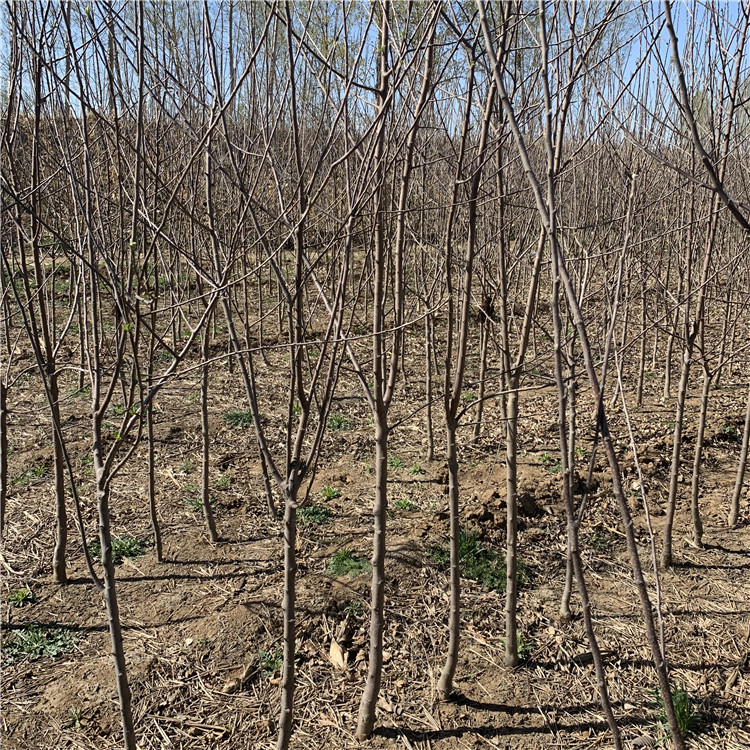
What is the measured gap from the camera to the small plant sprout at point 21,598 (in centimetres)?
283

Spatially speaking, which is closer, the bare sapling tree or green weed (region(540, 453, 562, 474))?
the bare sapling tree

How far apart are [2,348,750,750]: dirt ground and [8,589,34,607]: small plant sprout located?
0.09ft

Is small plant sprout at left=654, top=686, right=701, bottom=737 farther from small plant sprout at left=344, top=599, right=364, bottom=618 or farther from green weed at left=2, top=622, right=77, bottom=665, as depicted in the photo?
green weed at left=2, top=622, right=77, bottom=665

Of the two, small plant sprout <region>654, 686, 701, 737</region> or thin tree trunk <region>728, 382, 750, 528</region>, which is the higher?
thin tree trunk <region>728, 382, 750, 528</region>

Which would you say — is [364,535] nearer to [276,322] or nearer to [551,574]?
[551,574]

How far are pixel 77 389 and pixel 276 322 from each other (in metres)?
2.71

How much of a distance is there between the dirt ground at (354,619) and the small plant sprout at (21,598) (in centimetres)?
3

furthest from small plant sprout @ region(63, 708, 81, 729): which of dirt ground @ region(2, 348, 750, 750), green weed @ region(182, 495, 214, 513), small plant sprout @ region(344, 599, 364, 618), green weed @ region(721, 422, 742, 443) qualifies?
green weed @ region(721, 422, 742, 443)

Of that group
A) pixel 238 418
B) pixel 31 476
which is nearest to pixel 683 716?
pixel 238 418

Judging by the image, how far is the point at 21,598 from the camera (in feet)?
9.35

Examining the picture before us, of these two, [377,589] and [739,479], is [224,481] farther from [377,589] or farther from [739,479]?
[739,479]

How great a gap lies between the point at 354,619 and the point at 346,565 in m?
0.35

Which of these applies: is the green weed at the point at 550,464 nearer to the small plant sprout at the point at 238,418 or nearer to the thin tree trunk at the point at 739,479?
the thin tree trunk at the point at 739,479

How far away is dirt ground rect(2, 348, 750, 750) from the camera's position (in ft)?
7.52
